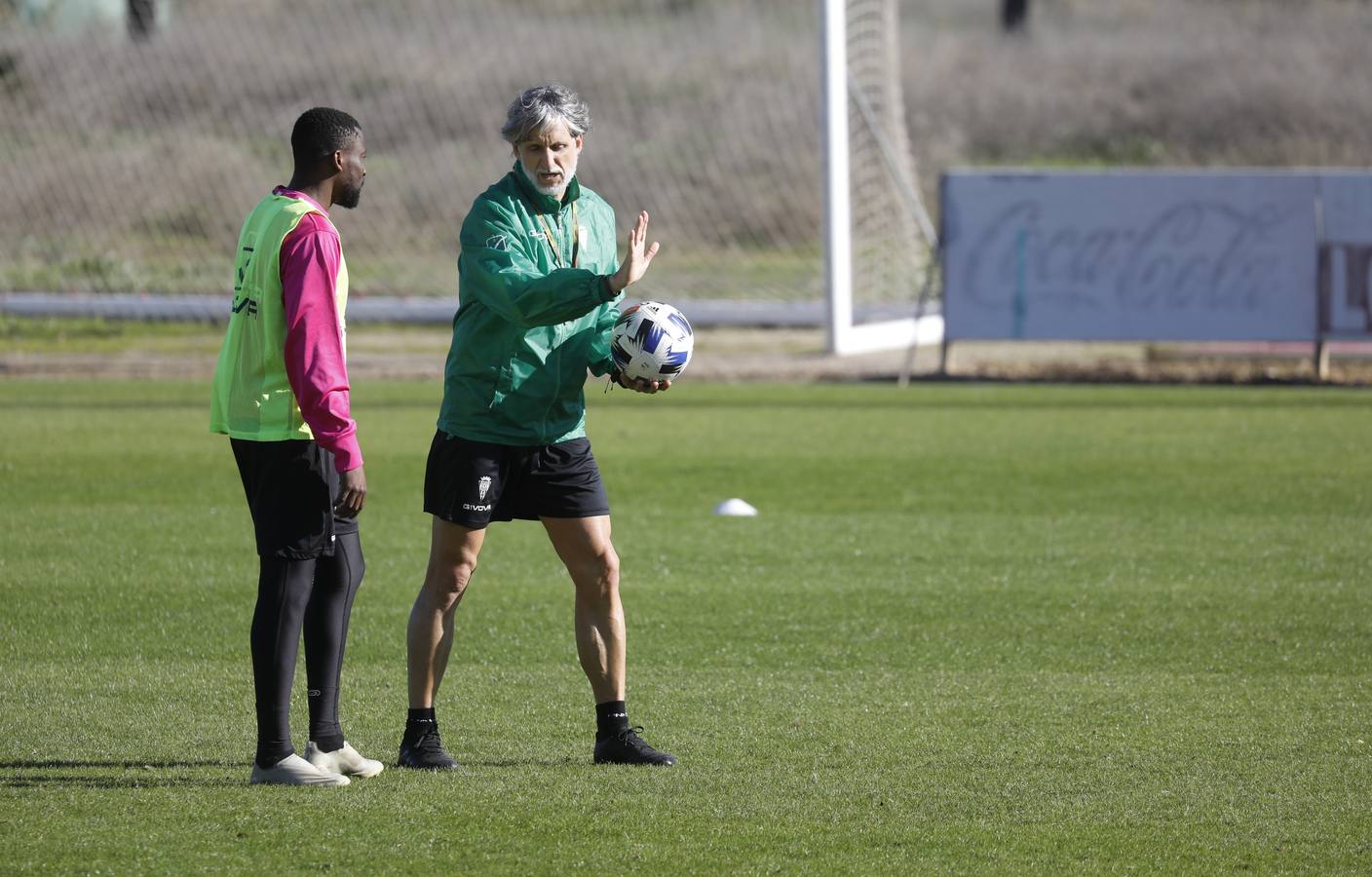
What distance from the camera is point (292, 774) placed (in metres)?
5.11

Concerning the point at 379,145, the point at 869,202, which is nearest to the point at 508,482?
the point at 869,202

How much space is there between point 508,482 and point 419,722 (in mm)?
781

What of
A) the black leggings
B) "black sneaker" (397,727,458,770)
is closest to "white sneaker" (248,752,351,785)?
the black leggings

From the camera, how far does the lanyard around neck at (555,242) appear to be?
5.20 m

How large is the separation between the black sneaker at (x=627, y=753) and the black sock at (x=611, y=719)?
0.7 inches

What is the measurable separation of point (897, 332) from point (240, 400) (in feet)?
56.4

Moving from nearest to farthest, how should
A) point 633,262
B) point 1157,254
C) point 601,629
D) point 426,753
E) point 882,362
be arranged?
1. point 633,262
2. point 426,753
3. point 601,629
4. point 1157,254
5. point 882,362

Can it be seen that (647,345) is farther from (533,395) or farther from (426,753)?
(426,753)

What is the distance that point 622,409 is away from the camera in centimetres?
1622

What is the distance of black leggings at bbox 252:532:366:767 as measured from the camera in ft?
16.5

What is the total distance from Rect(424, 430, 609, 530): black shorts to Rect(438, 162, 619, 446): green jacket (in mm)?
50

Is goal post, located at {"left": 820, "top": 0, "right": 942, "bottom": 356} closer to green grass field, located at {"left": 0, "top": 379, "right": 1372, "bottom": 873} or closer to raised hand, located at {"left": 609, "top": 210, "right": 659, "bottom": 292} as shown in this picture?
green grass field, located at {"left": 0, "top": 379, "right": 1372, "bottom": 873}

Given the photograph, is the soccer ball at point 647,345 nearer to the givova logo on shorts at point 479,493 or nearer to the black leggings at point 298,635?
the givova logo on shorts at point 479,493

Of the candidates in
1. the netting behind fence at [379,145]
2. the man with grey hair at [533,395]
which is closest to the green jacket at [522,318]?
the man with grey hair at [533,395]
